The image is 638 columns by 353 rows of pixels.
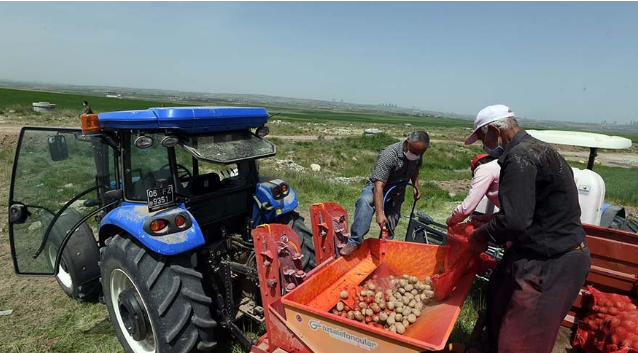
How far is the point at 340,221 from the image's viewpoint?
379 centimetres

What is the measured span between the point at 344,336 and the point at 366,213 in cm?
178

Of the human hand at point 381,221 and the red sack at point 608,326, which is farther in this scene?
the human hand at point 381,221

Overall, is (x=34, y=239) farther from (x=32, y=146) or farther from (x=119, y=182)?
(x=119, y=182)

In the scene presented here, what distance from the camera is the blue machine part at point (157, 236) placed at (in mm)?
2826

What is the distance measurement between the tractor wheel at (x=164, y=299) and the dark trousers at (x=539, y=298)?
225cm

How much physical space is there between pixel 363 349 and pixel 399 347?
0.27 meters

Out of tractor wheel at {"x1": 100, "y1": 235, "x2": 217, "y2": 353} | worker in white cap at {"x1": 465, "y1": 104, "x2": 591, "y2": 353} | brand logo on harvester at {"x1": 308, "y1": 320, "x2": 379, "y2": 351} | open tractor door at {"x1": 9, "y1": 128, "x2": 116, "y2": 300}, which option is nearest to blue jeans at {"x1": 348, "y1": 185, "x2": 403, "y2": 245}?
brand logo on harvester at {"x1": 308, "y1": 320, "x2": 379, "y2": 351}

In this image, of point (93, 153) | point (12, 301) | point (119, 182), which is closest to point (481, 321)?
point (119, 182)

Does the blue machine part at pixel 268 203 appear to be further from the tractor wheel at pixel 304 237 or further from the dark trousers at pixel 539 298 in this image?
the dark trousers at pixel 539 298

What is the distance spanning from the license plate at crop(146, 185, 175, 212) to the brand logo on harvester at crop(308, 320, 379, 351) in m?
1.59

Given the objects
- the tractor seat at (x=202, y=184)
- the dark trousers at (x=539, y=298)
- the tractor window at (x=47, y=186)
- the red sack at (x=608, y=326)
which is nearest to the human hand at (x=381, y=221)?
the dark trousers at (x=539, y=298)

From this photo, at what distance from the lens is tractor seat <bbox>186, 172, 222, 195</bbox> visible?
3.63 m

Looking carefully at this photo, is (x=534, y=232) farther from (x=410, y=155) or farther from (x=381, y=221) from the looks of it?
(x=410, y=155)

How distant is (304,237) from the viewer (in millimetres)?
3934
